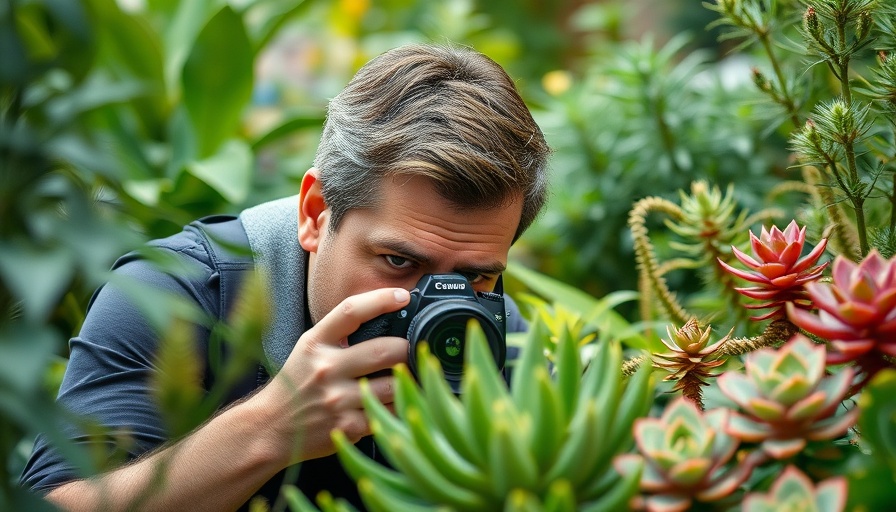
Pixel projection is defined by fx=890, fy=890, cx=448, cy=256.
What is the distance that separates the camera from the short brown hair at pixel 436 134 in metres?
1.24

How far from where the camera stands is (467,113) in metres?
1.29

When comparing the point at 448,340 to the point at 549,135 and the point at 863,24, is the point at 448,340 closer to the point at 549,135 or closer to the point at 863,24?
the point at 863,24

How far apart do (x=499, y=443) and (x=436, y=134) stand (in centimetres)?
75

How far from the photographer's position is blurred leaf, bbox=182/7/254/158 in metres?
2.12

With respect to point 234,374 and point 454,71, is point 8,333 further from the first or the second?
point 454,71

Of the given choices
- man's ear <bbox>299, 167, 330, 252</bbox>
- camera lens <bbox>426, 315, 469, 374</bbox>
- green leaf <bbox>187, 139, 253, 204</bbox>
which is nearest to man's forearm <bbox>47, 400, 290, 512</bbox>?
camera lens <bbox>426, 315, 469, 374</bbox>

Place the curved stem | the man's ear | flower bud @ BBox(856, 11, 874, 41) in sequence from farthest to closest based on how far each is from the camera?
1. the man's ear
2. the curved stem
3. flower bud @ BBox(856, 11, 874, 41)

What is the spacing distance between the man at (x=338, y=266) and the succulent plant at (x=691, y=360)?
0.34 metres

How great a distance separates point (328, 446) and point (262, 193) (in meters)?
1.23

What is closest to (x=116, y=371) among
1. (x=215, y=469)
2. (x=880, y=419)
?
(x=215, y=469)

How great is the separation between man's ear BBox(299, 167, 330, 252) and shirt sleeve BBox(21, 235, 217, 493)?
6.0 inches

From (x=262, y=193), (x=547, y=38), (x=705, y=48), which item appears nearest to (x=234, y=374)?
(x=262, y=193)

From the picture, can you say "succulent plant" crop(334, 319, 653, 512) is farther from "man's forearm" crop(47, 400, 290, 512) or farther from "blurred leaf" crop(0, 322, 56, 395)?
"man's forearm" crop(47, 400, 290, 512)

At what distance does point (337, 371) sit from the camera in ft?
3.49
